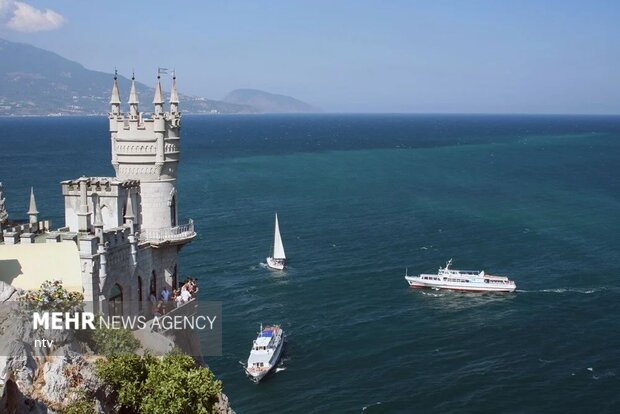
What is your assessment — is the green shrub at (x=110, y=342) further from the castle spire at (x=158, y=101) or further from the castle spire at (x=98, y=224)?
the castle spire at (x=158, y=101)

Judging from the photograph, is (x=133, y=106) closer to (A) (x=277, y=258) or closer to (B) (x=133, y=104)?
(B) (x=133, y=104)

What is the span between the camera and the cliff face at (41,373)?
25.5 meters

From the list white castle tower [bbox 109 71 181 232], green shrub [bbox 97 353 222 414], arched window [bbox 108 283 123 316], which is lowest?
green shrub [bbox 97 353 222 414]

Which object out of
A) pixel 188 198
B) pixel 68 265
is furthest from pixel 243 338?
pixel 188 198

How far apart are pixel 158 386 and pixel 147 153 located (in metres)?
16.5

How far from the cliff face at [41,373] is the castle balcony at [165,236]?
1140cm

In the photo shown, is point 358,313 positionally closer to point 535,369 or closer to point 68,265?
point 535,369

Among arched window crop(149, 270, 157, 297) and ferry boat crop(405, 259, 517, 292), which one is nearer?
arched window crop(149, 270, 157, 297)

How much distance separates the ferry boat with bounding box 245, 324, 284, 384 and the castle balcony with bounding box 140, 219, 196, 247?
22.9 m

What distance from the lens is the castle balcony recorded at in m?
43.0

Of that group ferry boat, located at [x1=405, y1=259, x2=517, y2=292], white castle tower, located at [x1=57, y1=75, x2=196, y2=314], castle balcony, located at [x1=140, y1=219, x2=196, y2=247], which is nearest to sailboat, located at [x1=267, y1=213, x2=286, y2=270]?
ferry boat, located at [x1=405, y1=259, x2=517, y2=292]

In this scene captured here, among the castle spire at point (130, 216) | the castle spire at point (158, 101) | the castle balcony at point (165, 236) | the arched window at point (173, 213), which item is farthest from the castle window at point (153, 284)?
the castle spire at point (158, 101)

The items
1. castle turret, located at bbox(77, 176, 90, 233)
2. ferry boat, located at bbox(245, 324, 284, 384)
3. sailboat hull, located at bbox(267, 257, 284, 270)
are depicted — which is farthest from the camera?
sailboat hull, located at bbox(267, 257, 284, 270)

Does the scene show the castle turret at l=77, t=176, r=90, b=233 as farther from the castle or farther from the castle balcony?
the castle balcony
